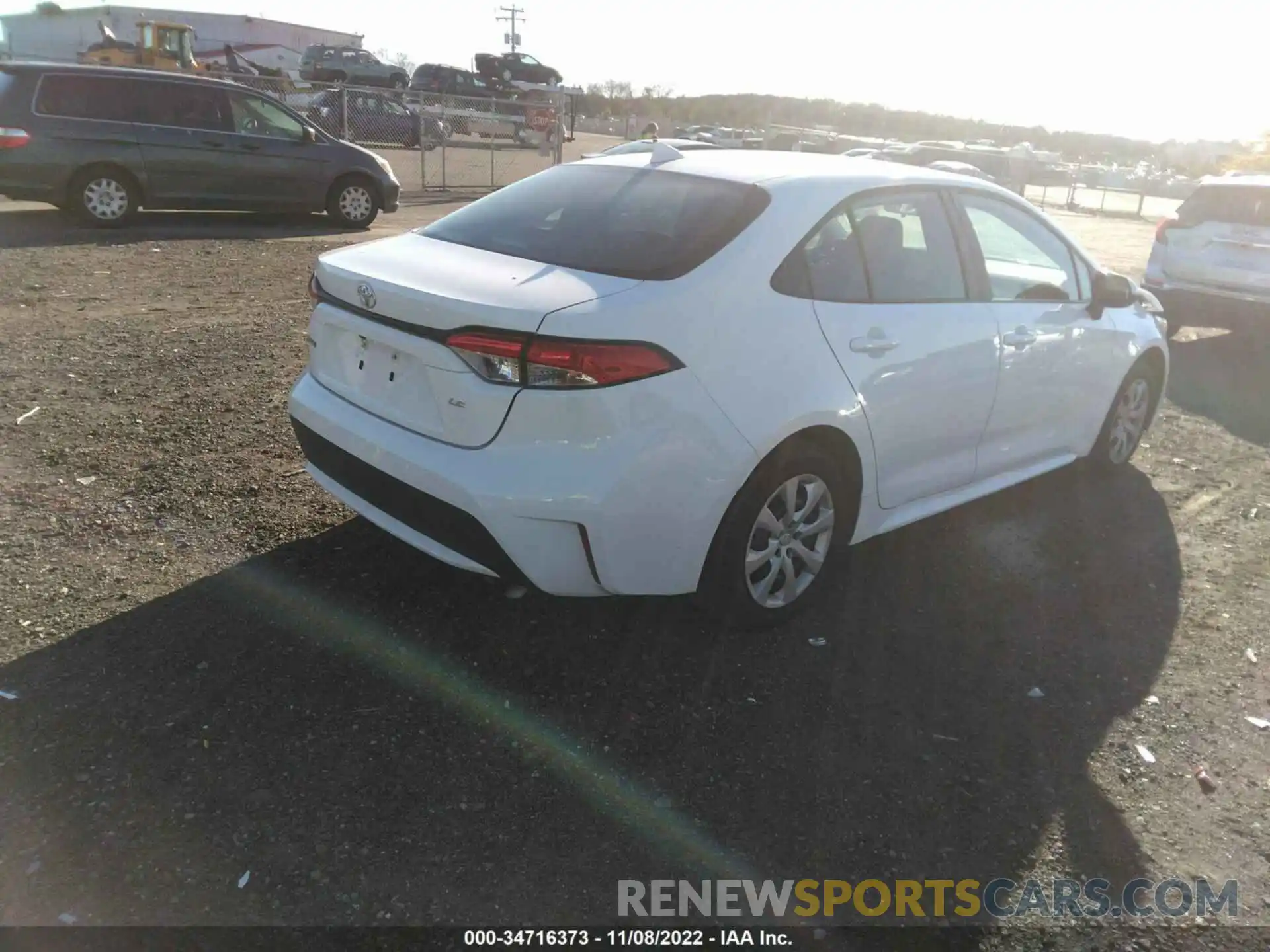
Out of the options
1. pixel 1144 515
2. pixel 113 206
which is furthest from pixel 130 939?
pixel 113 206

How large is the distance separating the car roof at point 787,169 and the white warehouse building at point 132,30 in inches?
2753

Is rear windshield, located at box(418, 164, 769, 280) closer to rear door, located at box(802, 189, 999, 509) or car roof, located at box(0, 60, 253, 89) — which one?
rear door, located at box(802, 189, 999, 509)

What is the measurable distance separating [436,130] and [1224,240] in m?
16.2

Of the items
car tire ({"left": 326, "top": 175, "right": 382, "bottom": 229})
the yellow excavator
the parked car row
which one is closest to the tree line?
the parked car row

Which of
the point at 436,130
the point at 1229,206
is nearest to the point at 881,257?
the point at 1229,206

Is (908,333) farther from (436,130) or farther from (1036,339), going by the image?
(436,130)

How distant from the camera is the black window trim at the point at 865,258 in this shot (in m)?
3.48

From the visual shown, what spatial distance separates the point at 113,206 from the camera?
11.7m

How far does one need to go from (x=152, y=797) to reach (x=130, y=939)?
0.48 metres

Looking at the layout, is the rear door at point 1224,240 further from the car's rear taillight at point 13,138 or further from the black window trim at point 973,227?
the car's rear taillight at point 13,138

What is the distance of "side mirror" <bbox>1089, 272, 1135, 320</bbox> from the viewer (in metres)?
4.96

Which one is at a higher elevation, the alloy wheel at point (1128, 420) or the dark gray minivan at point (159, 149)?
the dark gray minivan at point (159, 149)

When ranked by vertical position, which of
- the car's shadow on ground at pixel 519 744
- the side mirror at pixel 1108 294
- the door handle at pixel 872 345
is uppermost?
the side mirror at pixel 1108 294

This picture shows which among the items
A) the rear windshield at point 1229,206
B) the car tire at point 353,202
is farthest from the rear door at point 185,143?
the rear windshield at point 1229,206
